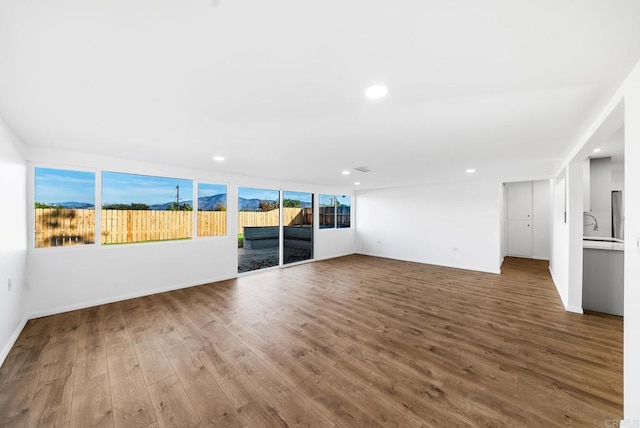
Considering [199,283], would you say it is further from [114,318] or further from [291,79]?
[291,79]

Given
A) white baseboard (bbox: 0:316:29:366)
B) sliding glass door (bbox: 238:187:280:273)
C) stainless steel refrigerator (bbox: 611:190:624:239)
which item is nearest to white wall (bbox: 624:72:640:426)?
stainless steel refrigerator (bbox: 611:190:624:239)

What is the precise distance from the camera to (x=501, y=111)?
1.96 meters

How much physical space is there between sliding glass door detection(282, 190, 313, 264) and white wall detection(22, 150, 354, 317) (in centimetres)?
133

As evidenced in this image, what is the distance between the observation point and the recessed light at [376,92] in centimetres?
161

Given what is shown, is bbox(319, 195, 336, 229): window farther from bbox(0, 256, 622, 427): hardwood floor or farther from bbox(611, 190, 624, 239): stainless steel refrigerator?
bbox(611, 190, 624, 239): stainless steel refrigerator

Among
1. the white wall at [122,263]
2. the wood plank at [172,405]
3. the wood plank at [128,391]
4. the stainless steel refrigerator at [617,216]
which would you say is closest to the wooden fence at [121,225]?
the white wall at [122,263]

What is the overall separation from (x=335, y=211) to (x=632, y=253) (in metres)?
6.59

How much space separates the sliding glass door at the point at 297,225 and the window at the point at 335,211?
17.5 inches

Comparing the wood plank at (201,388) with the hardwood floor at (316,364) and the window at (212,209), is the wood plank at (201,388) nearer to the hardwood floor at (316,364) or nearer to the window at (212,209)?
the hardwood floor at (316,364)

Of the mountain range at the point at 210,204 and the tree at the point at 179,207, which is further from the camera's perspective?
the tree at the point at 179,207

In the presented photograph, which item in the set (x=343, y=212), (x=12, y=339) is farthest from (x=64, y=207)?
(x=343, y=212)

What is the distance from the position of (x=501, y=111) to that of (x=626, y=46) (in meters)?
0.76

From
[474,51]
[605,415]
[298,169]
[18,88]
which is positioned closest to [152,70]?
[18,88]

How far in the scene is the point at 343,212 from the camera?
8.11 metres
